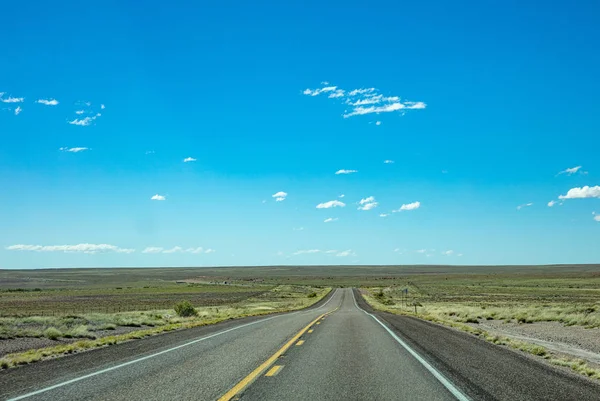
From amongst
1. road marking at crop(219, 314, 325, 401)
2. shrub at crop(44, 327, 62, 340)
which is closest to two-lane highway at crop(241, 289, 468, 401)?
road marking at crop(219, 314, 325, 401)

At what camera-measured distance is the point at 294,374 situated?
29.7ft

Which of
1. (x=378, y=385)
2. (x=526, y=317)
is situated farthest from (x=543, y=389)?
(x=526, y=317)

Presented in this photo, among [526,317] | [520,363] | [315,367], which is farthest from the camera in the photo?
[526,317]

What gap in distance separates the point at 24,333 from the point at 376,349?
46.0ft

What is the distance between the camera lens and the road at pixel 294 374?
7414 mm

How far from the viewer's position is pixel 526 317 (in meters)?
28.7

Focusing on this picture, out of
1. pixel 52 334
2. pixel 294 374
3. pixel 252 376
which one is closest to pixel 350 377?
pixel 294 374

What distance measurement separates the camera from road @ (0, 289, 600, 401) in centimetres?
741

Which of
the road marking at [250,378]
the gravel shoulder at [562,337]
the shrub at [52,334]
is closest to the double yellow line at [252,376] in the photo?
the road marking at [250,378]

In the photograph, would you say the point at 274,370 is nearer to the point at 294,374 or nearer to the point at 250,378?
the point at 294,374

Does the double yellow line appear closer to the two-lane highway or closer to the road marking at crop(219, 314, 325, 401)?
the road marking at crop(219, 314, 325, 401)

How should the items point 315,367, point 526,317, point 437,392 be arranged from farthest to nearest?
1. point 526,317
2. point 315,367
3. point 437,392

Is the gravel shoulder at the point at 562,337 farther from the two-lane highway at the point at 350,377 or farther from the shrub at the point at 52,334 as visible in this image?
the shrub at the point at 52,334

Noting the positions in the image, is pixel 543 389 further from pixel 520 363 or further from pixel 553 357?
pixel 553 357
